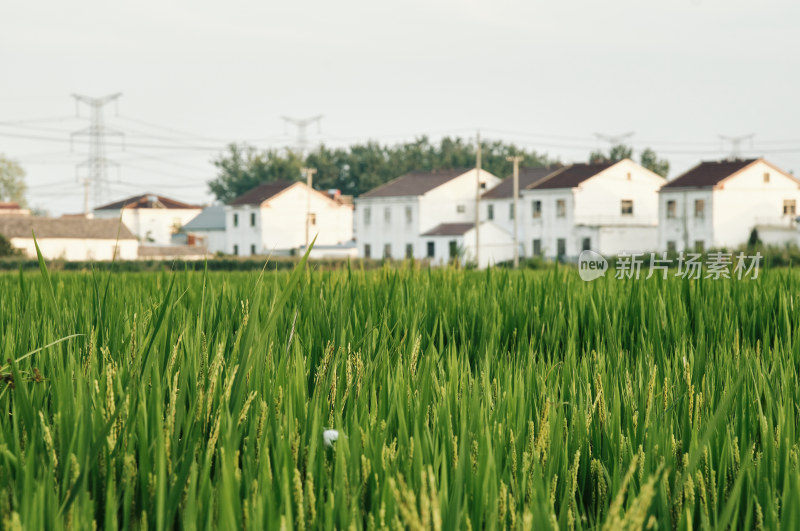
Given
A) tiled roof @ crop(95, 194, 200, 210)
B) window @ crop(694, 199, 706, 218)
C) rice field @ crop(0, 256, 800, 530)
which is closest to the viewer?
rice field @ crop(0, 256, 800, 530)

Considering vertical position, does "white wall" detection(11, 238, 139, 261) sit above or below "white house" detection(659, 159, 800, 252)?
below

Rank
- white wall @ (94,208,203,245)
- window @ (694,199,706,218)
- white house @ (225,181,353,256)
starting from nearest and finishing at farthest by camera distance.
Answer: window @ (694,199,706,218)
white house @ (225,181,353,256)
white wall @ (94,208,203,245)

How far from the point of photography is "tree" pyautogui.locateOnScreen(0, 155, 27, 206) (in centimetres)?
10669

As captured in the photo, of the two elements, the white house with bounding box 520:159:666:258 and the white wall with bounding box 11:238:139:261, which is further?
the white house with bounding box 520:159:666:258

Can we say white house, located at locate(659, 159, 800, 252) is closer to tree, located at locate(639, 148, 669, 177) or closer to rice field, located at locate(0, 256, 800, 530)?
tree, located at locate(639, 148, 669, 177)

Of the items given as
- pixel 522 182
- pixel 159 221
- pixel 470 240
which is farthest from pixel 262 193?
pixel 522 182

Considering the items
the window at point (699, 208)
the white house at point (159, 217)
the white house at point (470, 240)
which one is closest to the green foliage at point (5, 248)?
the white house at point (470, 240)

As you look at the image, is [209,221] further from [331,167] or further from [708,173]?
[708,173]

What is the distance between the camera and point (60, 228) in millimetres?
58750

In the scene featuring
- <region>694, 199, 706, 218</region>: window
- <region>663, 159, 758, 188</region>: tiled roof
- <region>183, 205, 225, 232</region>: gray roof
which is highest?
<region>663, 159, 758, 188</region>: tiled roof

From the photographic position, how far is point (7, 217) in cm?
5806

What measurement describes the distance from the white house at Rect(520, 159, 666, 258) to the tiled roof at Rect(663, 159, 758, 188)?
9.48ft

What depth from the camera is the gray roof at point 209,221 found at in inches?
3174

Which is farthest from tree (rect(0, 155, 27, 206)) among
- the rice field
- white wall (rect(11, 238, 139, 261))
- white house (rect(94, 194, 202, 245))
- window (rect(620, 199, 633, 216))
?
the rice field
